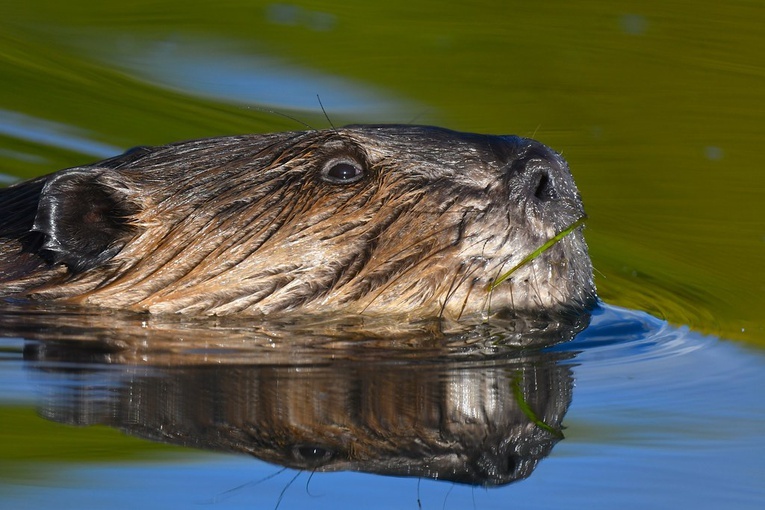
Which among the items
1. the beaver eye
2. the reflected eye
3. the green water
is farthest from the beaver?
the green water

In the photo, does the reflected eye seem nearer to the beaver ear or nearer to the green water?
the beaver ear

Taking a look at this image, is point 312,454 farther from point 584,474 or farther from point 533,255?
point 533,255

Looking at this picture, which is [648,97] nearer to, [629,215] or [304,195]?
[629,215]

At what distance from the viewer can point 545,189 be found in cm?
459

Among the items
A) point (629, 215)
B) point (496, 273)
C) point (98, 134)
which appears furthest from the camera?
point (98, 134)

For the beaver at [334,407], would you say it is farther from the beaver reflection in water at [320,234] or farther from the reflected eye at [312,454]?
the beaver reflection in water at [320,234]

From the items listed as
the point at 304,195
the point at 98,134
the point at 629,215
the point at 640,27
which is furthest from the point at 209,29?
the point at 304,195

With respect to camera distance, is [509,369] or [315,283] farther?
[315,283]

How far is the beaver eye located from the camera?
4.75 meters

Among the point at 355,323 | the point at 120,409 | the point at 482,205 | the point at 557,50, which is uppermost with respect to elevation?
the point at 557,50

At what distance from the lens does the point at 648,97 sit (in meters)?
7.98

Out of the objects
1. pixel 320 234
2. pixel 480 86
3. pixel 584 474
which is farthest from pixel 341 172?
pixel 480 86

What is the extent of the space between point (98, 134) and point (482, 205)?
3651 mm

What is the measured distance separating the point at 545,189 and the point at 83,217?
1.58 meters
